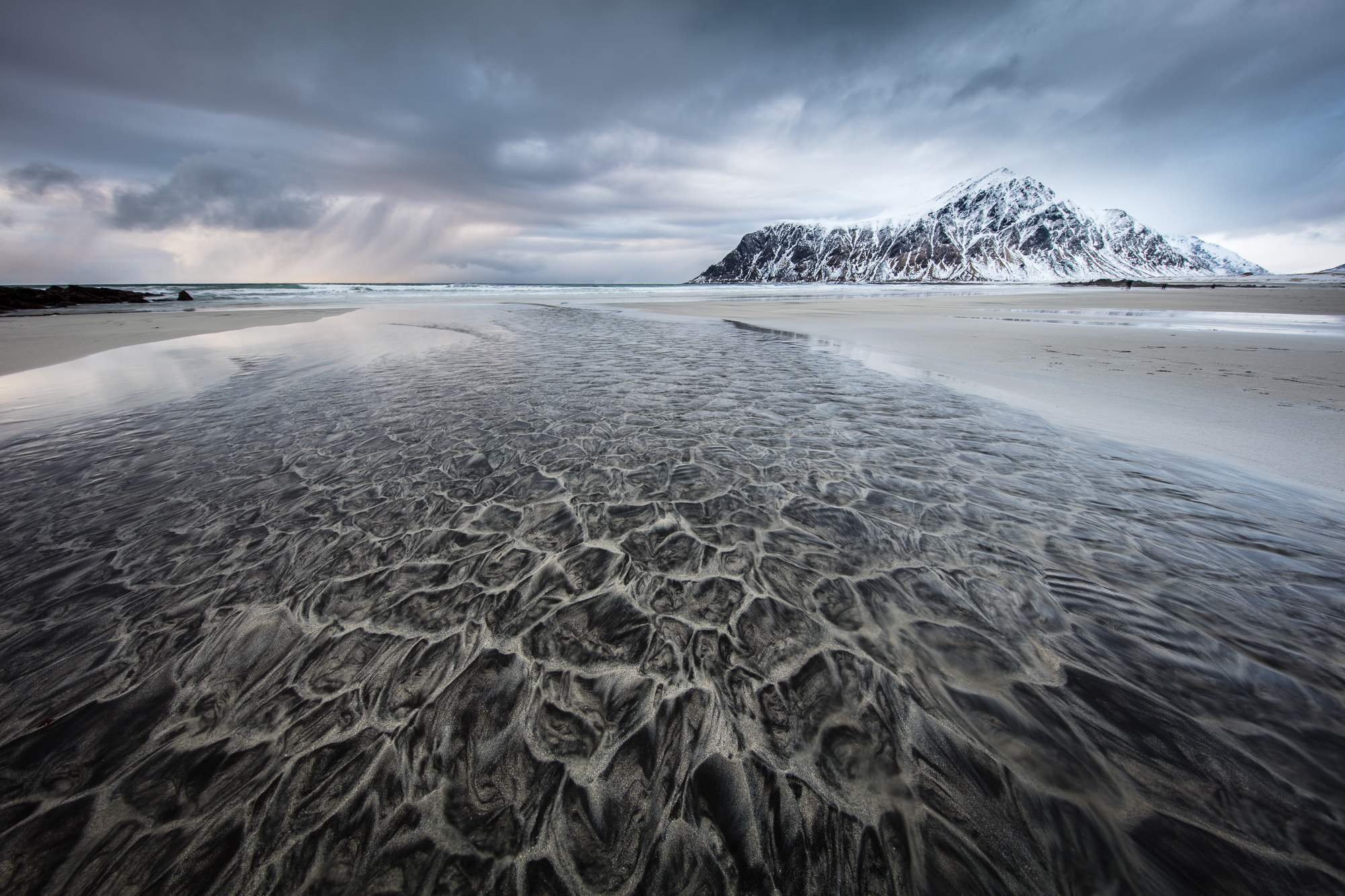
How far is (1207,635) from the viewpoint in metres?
3.02

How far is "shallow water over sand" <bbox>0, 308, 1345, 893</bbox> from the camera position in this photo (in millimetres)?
1983

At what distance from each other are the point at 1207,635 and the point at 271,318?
3602cm

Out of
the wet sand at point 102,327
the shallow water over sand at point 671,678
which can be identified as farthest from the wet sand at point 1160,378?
the wet sand at point 102,327

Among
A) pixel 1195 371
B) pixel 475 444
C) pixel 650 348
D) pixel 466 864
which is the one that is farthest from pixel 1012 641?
pixel 650 348

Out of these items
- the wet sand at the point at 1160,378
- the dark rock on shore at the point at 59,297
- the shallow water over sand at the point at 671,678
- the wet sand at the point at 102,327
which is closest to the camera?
the shallow water over sand at the point at 671,678

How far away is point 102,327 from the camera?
2053cm

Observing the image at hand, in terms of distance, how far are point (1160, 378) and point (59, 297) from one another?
6462 cm

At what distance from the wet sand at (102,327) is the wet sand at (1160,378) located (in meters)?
23.7

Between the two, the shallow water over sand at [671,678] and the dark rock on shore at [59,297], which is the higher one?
the dark rock on shore at [59,297]

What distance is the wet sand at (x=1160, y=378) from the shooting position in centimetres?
593

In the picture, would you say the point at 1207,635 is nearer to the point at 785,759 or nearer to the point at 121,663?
the point at 785,759

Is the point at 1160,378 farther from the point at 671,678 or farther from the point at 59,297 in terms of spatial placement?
the point at 59,297

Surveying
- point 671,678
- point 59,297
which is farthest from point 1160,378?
point 59,297

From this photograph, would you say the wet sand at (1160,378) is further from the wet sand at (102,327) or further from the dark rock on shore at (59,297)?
the dark rock on shore at (59,297)
